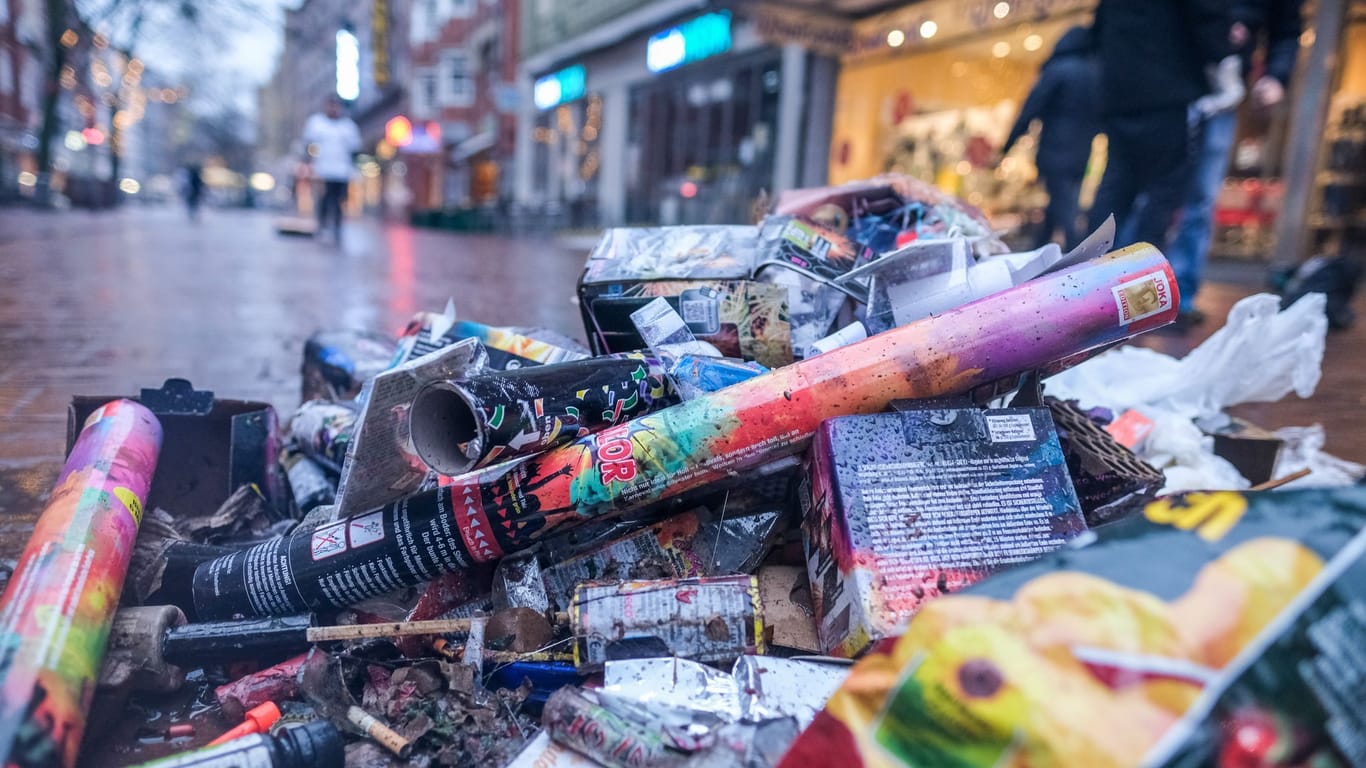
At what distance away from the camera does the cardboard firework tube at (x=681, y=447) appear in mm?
1310

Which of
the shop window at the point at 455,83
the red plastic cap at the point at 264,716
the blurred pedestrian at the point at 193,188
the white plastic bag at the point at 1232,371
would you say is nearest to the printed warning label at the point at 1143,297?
the white plastic bag at the point at 1232,371

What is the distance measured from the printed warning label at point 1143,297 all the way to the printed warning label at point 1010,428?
0.24m

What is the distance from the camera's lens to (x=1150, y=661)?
28.6 inches

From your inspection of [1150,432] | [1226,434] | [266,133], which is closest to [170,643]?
[1150,432]

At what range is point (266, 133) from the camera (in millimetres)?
82438

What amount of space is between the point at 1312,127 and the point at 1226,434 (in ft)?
22.1

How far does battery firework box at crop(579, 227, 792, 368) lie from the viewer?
1698mm

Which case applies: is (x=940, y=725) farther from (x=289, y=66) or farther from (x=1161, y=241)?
(x=289, y=66)

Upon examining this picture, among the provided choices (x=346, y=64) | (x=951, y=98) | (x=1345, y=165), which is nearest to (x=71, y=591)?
(x=1345, y=165)

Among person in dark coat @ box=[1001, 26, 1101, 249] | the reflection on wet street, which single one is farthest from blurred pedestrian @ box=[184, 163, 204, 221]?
person in dark coat @ box=[1001, 26, 1101, 249]

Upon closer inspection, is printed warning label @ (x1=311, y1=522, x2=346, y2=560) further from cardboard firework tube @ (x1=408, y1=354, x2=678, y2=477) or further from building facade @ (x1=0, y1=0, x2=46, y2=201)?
building facade @ (x1=0, y1=0, x2=46, y2=201)

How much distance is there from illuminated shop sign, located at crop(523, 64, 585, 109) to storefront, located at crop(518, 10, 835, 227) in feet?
0.07

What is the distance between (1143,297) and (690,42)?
12.1 meters

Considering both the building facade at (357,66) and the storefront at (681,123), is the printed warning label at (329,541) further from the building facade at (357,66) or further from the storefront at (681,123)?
the building facade at (357,66)
